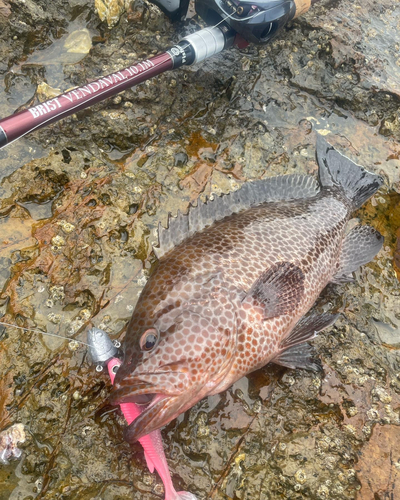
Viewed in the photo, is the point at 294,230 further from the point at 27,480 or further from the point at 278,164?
the point at 27,480

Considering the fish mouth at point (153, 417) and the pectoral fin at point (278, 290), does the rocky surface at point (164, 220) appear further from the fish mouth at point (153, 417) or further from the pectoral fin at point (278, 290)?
the pectoral fin at point (278, 290)

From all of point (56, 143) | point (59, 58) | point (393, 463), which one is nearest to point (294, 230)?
point (393, 463)

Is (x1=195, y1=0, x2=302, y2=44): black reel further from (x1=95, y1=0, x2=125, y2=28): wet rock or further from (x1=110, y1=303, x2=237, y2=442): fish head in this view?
(x1=110, y1=303, x2=237, y2=442): fish head

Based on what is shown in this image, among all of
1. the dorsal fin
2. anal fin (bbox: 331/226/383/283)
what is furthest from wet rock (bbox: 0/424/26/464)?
anal fin (bbox: 331/226/383/283)

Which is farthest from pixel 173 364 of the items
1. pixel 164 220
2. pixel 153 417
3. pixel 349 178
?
pixel 349 178

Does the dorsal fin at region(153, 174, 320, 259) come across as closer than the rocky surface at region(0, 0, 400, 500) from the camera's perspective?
No

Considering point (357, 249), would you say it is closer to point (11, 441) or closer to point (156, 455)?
point (156, 455)
